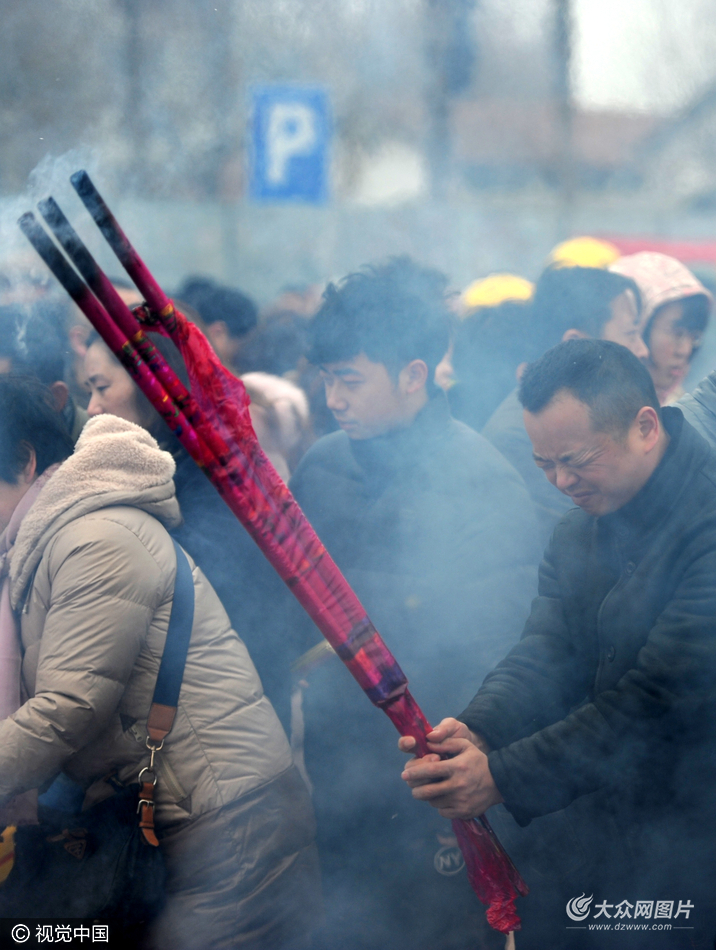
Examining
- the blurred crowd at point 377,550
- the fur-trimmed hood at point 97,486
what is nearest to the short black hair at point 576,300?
the blurred crowd at point 377,550

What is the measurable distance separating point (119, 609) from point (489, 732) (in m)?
0.80

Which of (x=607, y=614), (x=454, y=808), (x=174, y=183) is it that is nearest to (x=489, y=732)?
(x=454, y=808)

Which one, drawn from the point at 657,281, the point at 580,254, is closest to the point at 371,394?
the point at 657,281

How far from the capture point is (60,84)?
1762mm

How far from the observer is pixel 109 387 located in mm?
1923

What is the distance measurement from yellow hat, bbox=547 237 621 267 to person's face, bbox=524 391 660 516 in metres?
2.00

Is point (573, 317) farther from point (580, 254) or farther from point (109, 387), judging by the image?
point (109, 387)

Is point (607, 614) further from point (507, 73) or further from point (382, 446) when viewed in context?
point (507, 73)

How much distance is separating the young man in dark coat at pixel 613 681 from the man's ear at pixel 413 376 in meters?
0.59

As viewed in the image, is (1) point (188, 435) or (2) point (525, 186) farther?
(2) point (525, 186)

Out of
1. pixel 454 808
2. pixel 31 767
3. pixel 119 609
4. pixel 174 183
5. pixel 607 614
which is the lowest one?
pixel 454 808

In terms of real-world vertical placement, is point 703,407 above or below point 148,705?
above
